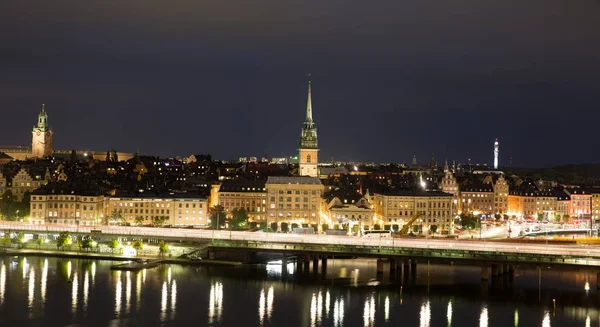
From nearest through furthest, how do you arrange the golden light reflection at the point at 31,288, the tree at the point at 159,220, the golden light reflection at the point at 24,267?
1. the golden light reflection at the point at 31,288
2. the golden light reflection at the point at 24,267
3. the tree at the point at 159,220

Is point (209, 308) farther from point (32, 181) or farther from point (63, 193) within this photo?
point (32, 181)

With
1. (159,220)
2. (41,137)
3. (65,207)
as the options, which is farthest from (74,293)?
(41,137)

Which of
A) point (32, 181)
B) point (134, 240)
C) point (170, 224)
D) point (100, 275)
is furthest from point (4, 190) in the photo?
point (100, 275)

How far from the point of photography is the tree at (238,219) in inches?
2844

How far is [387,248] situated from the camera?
174 feet

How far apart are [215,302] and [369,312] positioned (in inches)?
288

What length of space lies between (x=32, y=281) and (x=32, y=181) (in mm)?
43225

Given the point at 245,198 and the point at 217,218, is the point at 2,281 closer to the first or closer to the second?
the point at 217,218

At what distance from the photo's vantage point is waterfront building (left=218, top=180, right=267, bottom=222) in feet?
264

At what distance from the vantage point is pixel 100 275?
49812 millimetres

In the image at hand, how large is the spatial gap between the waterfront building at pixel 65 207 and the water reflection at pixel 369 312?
1382 inches

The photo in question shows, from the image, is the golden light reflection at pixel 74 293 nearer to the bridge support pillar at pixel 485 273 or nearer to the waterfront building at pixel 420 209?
the bridge support pillar at pixel 485 273

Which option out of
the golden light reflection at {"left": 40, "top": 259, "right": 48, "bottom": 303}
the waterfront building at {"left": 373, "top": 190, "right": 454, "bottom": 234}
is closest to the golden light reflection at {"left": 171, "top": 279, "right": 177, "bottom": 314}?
the golden light reflection at {"left": 40, "top": 259, "right": 48, "bottom": 303}

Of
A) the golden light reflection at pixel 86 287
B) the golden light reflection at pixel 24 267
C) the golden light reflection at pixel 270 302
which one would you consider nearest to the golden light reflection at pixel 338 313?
the golden light reflection at pixel 270 302
